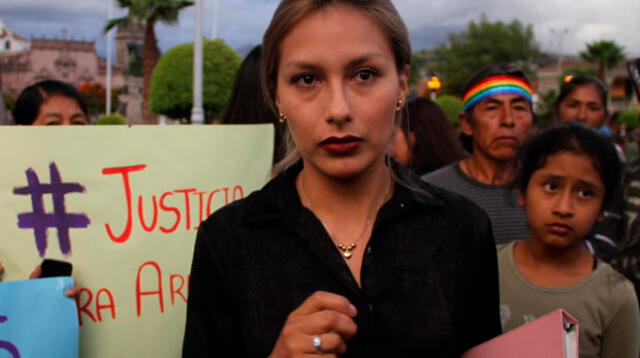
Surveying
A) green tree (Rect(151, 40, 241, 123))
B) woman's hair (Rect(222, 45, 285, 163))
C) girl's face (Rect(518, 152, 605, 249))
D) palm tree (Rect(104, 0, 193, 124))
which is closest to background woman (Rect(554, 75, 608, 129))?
girl's face (Rect(518, 152, 605, 249))

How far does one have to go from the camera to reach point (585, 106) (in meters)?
4.70

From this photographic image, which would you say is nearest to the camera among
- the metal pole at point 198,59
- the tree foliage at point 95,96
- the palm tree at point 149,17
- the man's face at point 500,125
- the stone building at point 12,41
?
the man's face at point 500,125

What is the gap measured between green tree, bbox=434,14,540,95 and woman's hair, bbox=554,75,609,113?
52.1 meters

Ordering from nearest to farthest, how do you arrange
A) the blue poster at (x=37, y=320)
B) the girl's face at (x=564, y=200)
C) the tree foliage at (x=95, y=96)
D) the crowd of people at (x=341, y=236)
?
the crowd of people at (x=341, y=236), the blue poster at (x=37, y=320), the girl's face at (x=564, y=200), the tree foliage at (x=95, y=96)

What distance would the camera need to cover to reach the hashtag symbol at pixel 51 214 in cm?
179

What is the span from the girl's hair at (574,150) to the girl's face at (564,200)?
0.03 meters

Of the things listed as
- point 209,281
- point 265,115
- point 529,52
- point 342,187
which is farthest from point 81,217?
point 529,52

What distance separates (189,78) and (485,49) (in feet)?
144

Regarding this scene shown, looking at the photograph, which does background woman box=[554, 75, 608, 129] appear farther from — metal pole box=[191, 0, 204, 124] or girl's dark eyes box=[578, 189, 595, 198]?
metal pole box=[191, 0, 204, 124]

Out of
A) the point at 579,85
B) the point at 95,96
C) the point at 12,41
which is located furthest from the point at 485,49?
the point at 12,41

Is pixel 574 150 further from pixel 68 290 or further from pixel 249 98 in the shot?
pixel 68 290

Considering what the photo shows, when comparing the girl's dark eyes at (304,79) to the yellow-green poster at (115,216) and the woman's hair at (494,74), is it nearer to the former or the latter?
the yellow-green poster at (115,216)

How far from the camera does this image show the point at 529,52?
188ft

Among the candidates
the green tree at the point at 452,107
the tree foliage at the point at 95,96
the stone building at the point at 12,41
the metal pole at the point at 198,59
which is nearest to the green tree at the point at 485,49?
the green tree at the point at 452,107
